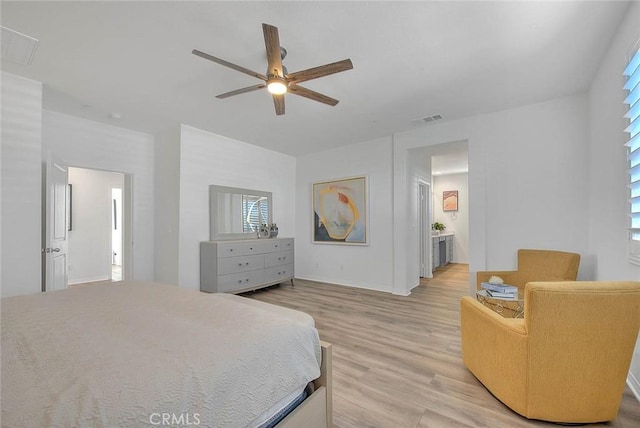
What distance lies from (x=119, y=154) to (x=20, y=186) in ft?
5.27

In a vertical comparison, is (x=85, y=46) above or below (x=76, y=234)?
above

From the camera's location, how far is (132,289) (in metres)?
2.04

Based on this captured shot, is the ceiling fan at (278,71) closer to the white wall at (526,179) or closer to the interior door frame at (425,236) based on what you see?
the white wall at (526,179)

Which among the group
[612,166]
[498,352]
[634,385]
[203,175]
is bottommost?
[634,385]

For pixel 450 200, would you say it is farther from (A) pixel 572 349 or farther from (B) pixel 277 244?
(A) pixel 572 349

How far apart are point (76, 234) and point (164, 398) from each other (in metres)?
6.20

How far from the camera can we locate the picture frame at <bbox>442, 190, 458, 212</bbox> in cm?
802

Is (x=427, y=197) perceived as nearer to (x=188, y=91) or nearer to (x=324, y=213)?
(x=324, y=213)

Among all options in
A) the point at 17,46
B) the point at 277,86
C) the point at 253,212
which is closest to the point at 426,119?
the point at 277,86

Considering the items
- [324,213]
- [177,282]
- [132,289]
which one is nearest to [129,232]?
[177,282]

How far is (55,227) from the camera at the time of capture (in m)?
3.16

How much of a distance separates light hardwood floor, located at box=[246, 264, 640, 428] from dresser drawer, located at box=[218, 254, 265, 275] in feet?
2.27

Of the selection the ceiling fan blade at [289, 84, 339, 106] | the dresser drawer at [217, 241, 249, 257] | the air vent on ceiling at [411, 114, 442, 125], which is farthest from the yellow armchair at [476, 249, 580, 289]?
the dresser drawer at [217, 241, 249, 257]

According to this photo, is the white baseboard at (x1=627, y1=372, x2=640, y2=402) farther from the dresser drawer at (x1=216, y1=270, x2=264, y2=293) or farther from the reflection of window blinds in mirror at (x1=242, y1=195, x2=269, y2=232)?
the reflection of window blinds in mirror at (x1=242, y1=195, x2=269, y2=232)
